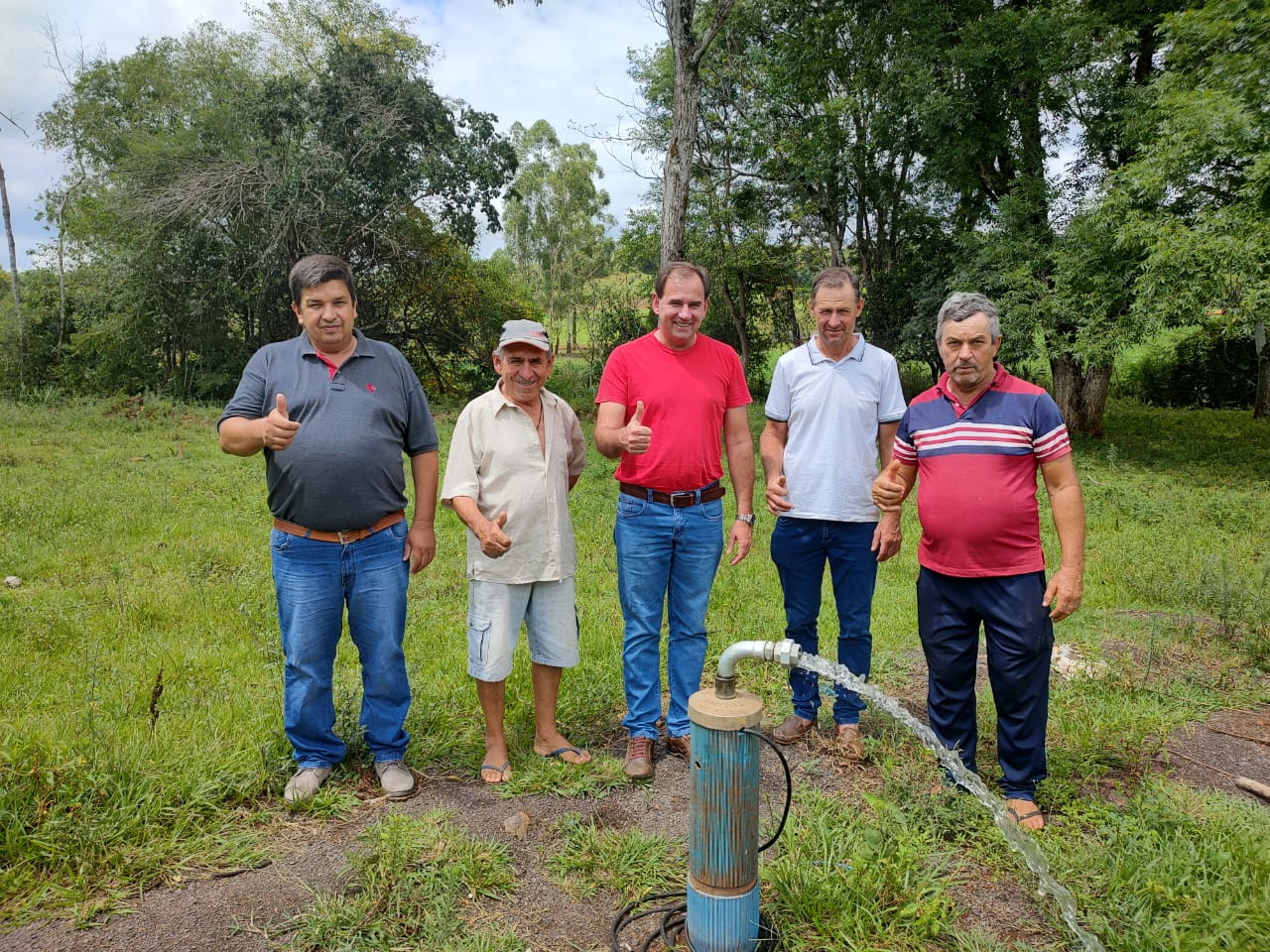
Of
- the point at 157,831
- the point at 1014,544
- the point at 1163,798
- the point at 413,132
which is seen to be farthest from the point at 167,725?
the point at 413,132

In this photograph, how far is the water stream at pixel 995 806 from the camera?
2.58 m

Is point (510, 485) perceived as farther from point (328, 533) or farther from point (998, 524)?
point (998, 524)

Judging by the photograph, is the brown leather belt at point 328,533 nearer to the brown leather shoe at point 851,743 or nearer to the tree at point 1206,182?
the brown leather shoe at point 851,743

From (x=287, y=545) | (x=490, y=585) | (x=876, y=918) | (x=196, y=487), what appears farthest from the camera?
(x=196, y=487)

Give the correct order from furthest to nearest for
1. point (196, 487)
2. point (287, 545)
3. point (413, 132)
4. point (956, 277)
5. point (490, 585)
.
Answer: point (413, 132) → point (956, 277) → point (196, 487) → point (490, 585) → point (287, 545)

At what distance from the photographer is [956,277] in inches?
628

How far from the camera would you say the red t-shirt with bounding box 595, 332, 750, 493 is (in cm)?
361

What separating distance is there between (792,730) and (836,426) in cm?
153

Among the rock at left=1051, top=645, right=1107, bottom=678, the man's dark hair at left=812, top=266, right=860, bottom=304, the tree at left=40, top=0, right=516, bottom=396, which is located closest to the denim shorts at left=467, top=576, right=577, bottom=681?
the man's dark hair at left=812, top=266, right=860, bottom=304

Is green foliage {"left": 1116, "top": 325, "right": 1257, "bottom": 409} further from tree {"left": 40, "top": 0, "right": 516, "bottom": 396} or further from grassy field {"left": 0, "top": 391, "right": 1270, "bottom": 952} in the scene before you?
tree {"left": 40, "top": 0, "right": 516, "bottom": 396}

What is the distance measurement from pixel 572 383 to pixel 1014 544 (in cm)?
2222

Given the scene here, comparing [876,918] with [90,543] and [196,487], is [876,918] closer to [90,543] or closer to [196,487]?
[90,543]

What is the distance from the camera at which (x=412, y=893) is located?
2.81 meters

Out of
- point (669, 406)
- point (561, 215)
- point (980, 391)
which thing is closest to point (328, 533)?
point (669, 406)
